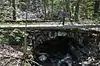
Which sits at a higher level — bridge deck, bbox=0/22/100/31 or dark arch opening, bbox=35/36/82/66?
bridge deck, bbox=0/22/100/31

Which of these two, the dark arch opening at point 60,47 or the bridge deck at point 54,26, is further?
the dark arch opening at point 60,47

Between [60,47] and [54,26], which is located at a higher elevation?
[54,26]

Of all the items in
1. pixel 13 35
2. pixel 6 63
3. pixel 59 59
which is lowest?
pixel 59 59

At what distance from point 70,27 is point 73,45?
4.37ft

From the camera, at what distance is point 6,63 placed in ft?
34.2

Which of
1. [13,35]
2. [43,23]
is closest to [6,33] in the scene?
[13,35]

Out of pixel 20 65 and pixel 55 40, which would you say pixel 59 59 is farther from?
pixel 20 65

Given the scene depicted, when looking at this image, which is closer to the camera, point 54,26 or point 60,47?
point 54,26

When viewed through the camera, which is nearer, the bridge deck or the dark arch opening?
the bridge deck

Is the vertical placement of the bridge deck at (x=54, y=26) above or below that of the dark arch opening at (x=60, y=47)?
above

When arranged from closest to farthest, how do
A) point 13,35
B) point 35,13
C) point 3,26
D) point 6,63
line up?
point 6,63 → point 13,35 → point 3,26 → point 35,13

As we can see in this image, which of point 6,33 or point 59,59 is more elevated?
point 6,33

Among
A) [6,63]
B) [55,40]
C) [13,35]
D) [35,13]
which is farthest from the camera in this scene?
[35,13]

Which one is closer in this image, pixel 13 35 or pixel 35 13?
pixel 13 35
